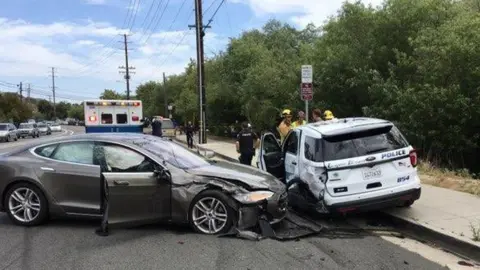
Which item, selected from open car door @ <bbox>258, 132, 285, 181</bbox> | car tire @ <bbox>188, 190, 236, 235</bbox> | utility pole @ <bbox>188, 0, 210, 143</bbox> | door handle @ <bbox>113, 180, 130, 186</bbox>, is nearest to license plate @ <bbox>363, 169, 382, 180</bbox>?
car tire @ <bbox>188, 190, 236, 235</bbox>

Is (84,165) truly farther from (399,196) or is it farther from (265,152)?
(399,196)

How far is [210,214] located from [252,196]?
636mm

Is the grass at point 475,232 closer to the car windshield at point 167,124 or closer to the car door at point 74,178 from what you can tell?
the car door at point 74,178

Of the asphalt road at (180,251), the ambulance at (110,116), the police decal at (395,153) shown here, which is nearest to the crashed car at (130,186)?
the asphalt road at (180,251)

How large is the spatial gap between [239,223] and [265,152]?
337 cm

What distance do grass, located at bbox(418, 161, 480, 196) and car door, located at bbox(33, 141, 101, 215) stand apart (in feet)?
22.3

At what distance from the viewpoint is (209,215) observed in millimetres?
7207

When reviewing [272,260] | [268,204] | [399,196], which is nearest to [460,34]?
[399,196]

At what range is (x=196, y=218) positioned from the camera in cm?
722

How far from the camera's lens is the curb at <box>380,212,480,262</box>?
630 centimetres

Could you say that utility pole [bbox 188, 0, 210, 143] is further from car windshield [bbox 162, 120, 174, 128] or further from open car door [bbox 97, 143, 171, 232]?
open car door [bbox 97, 143, 171, 232]

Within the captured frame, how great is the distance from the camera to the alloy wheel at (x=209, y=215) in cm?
718

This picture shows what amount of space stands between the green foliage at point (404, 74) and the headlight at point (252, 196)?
936 centimetres

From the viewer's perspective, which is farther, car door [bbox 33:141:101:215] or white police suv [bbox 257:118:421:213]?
white police suv [bbox 257:118:421:213]
